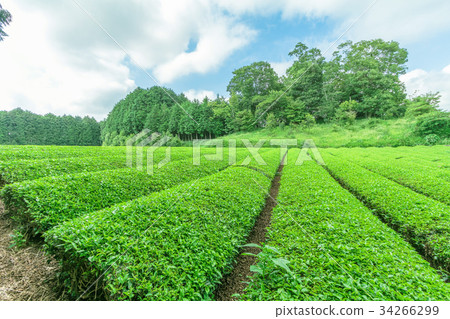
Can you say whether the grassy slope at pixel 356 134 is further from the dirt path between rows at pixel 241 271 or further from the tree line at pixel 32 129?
the dirt path between rows at pixel 241 271

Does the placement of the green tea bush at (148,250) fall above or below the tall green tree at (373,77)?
below

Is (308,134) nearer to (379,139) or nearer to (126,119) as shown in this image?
(379,139)

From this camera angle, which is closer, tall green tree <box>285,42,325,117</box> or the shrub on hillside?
the shrub on hillside

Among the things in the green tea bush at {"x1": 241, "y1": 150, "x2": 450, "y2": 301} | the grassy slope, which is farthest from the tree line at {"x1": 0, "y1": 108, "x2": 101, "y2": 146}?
the grassy slope

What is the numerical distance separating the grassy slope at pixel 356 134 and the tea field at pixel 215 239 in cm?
2690

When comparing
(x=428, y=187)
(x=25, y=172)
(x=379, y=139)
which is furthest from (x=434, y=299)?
(x=379, y=139)

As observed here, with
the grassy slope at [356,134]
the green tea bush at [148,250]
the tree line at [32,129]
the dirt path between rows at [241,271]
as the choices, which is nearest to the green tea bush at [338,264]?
the dirt path between rows at [241,271]

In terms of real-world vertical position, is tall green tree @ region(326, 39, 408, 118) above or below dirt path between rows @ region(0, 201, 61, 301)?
above

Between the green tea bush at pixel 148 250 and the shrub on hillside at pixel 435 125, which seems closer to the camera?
the green tea bush at pixel 148 250

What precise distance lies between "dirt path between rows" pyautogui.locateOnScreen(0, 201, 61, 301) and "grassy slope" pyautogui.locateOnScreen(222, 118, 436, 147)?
2984 cm

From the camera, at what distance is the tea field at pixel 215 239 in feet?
6.82

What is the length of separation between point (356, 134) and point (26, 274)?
133 feet

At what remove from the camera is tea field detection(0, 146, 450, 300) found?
6.82 ft

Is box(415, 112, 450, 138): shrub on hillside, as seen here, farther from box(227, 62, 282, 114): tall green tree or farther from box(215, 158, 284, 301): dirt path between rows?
box(215, 158, 284, 301): dirt path between rows
